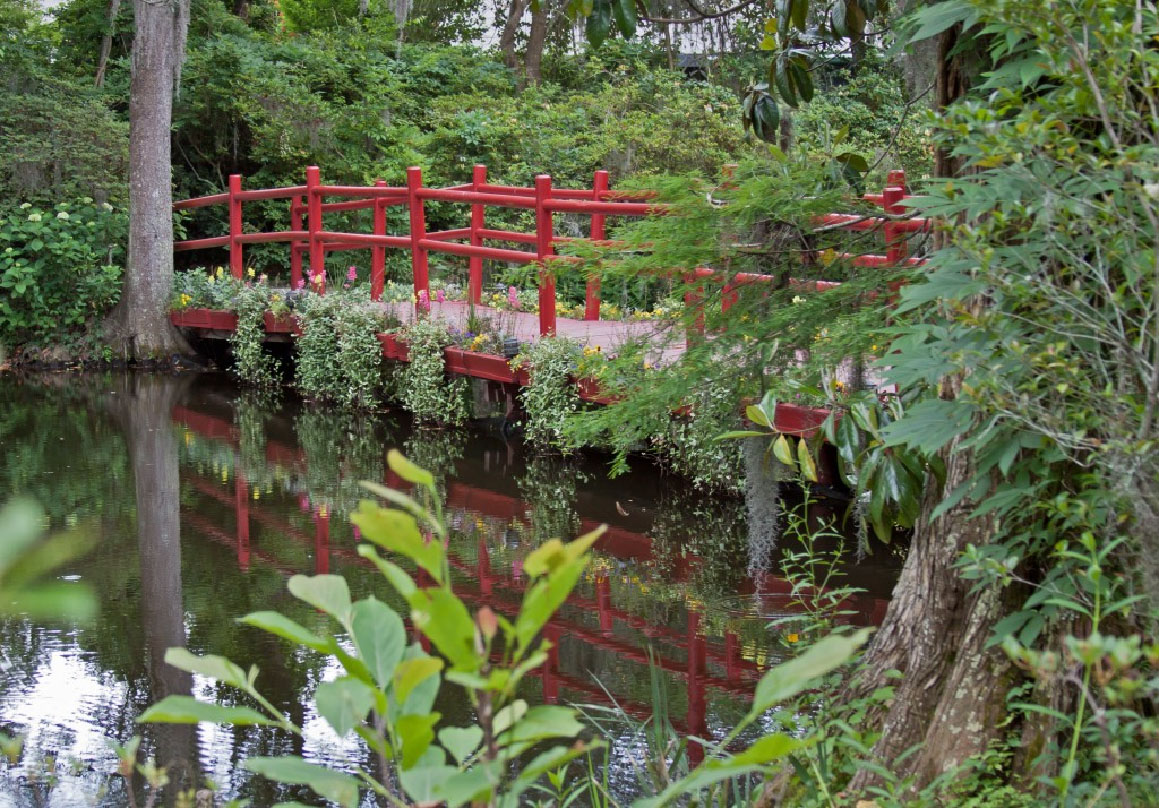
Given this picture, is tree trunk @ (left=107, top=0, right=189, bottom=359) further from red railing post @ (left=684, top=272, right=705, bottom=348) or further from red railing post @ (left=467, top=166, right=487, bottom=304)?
red railing post @ (left=684, top=272, right=705, bottom=348)

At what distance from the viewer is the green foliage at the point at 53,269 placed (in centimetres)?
1143

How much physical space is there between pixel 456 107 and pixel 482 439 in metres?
8.46

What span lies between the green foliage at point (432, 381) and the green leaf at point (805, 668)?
765 cm

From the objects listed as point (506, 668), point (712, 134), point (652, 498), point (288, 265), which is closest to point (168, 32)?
point (288, 265)

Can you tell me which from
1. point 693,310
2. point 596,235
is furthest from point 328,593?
point 596,235

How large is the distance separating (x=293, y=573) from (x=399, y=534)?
4.96 meters

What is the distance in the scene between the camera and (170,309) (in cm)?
1172

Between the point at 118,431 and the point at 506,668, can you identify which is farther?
the point at 118,431

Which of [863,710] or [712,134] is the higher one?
[712,134]

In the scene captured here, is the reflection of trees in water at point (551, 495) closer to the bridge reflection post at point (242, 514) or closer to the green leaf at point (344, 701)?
the bridge reflection post at point (242, 514)

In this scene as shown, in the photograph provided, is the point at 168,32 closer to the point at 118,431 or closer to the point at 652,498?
the point at 118,431

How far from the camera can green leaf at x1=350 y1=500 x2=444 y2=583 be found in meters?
0.76

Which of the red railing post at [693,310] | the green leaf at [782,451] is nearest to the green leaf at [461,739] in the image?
the green leaf at [782,451]

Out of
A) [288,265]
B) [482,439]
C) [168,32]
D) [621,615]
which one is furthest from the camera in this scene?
[288,265]
